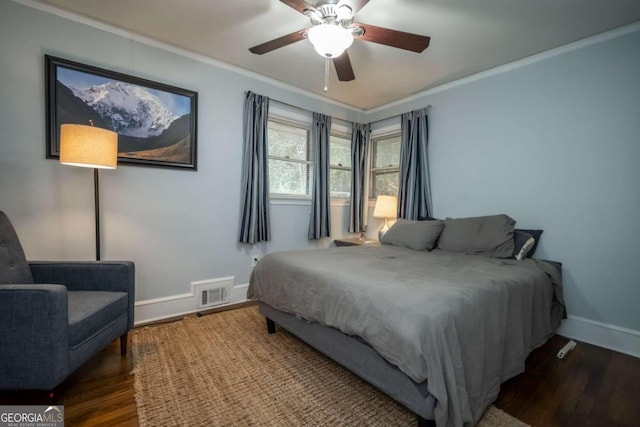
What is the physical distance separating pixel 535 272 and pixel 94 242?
3.45m

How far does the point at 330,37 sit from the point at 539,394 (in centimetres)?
245

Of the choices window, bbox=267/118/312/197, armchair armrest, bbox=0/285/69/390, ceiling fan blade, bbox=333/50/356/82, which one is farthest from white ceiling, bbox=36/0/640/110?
armchair armrest, bbox=0/285/69/390

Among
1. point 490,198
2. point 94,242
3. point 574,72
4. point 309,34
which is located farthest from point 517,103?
point 94,242

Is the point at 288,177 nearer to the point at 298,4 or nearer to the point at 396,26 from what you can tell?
the point at 396,26

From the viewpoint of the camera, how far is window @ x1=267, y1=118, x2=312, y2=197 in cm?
345

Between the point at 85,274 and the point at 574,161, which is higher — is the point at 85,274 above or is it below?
below

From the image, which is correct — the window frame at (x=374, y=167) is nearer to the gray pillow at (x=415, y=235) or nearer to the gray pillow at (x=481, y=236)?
the gray pillow at (x=415, y=235)

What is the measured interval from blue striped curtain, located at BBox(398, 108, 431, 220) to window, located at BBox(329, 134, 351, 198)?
890 mm

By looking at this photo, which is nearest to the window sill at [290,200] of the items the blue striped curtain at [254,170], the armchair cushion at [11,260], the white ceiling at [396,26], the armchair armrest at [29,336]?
the blue striped curtain at [254,170]

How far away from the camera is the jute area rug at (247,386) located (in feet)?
4.55

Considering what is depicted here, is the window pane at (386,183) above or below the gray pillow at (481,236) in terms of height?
above

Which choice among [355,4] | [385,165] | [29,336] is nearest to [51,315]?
[29,336]

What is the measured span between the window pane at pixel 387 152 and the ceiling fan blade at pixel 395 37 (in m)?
2.14

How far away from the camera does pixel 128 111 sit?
2412 millimetres
